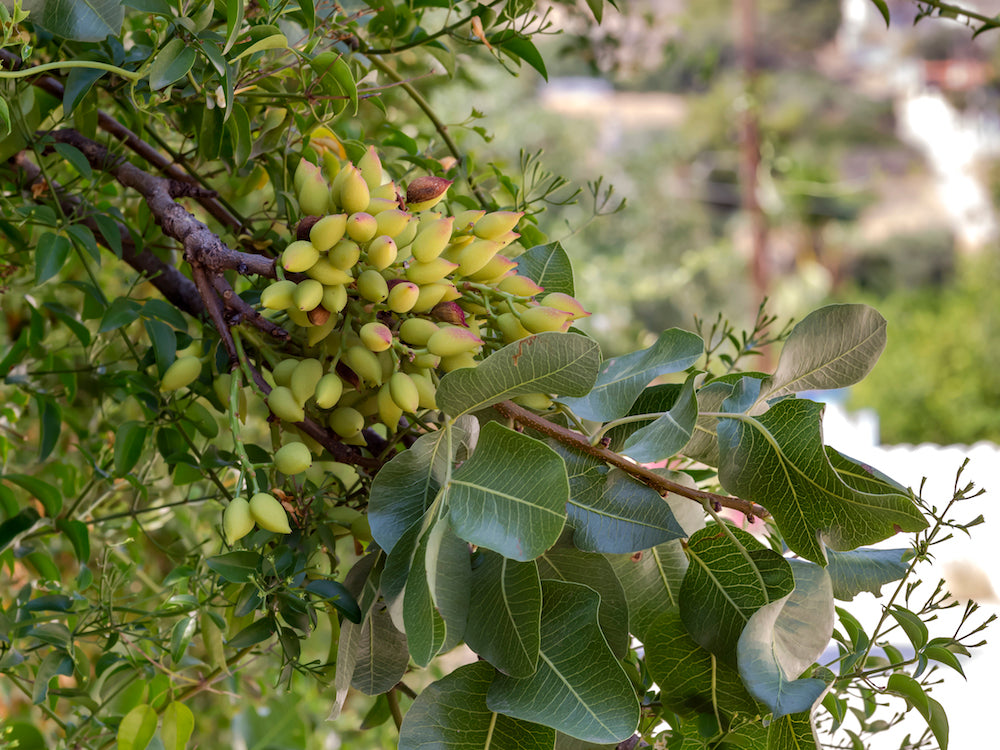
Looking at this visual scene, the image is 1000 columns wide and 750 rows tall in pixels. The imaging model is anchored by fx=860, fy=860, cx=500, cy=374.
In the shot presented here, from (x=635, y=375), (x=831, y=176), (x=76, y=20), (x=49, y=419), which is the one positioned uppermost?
(x=76, y=20)

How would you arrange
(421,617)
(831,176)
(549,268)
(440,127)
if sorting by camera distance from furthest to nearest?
1. (831,176)
2. (440,127)
3. (549,268)
4. (421,617)

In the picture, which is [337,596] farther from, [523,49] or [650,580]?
[523,49]

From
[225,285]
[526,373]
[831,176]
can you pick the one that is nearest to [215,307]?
[225,285]

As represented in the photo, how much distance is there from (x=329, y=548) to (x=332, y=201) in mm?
122

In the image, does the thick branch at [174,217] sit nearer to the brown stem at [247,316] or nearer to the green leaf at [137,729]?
the brown stem at [247,316]

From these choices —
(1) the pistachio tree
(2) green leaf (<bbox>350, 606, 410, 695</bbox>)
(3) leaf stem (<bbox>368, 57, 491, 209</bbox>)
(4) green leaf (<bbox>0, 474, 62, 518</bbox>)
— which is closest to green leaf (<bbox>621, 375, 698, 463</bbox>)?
(1) the pistachio tree

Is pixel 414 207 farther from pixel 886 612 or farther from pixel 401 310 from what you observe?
pixel 886 612

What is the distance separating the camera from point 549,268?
0.34 m

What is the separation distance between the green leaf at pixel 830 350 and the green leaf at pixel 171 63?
216 millimetres

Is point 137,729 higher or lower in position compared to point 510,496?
lower

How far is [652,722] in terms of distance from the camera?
322 mm

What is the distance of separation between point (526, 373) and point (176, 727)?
22 cm

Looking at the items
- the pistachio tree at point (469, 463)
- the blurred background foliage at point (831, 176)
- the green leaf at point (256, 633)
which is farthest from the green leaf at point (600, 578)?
the blurred background foliage at point (831, 176)

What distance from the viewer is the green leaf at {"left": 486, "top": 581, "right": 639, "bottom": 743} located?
9.7 inches
